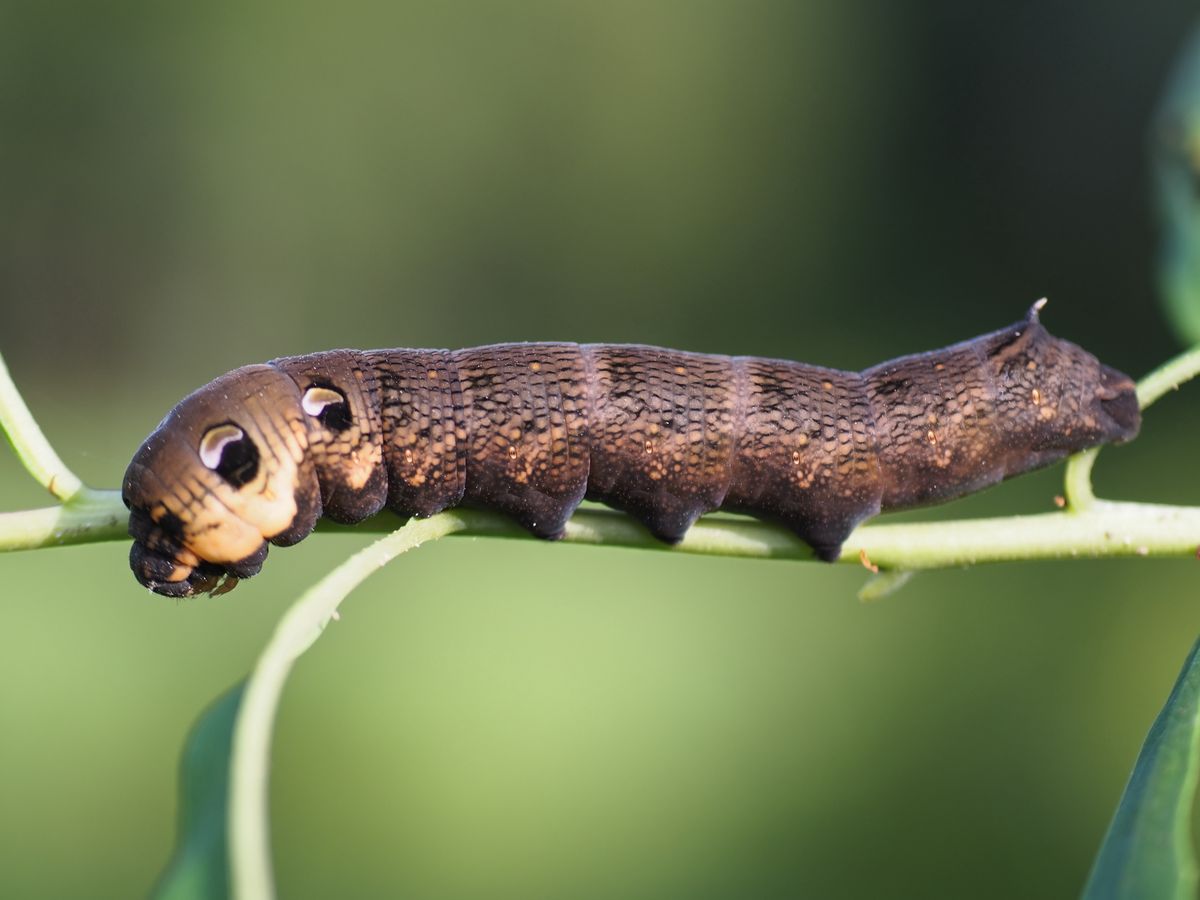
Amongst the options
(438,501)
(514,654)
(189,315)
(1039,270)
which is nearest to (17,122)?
Result: (189,315)

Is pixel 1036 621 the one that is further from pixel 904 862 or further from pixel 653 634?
pixel 653 634

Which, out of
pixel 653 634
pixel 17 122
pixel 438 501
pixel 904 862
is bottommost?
pixel 904 862

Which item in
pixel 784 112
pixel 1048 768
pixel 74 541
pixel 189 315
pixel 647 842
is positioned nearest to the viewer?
pixel 74 541

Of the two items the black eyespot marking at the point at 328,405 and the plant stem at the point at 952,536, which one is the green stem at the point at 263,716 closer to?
the plant stem at the point at 952,536

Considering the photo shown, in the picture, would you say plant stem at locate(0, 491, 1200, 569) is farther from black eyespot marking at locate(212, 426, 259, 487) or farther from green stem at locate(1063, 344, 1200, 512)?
black eyespot marking at locate(212, 426, 259, 487)

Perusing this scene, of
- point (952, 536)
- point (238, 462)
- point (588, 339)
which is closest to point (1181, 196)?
point (952, 536)

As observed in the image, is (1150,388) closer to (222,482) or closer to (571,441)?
(571,441)

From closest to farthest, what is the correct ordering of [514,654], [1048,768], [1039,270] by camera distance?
1. [1048,768]
2. [514,654]
3. [1039,270]
